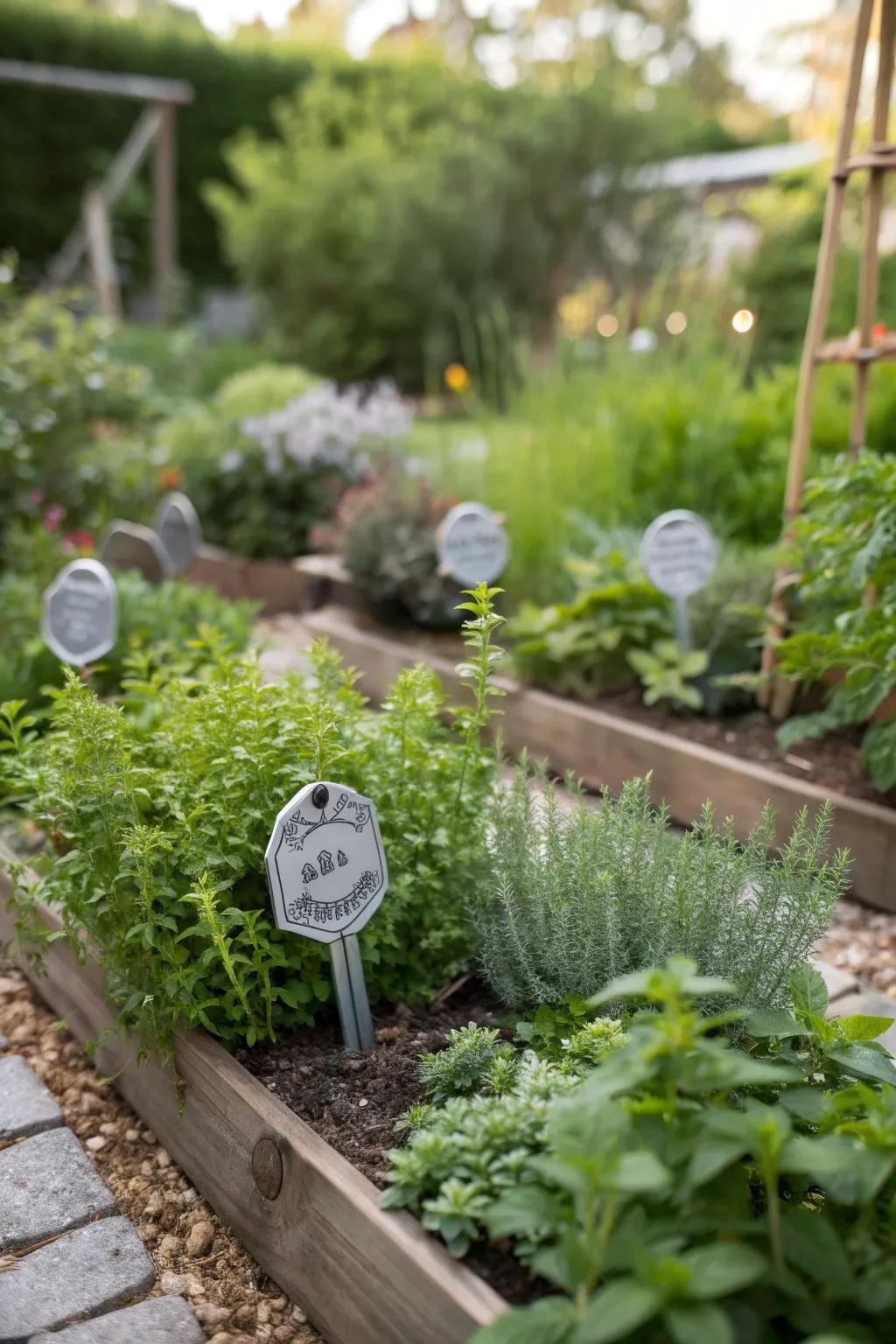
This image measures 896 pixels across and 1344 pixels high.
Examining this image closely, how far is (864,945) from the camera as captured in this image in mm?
2443

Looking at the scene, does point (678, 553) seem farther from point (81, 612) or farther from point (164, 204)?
point (164, 204)

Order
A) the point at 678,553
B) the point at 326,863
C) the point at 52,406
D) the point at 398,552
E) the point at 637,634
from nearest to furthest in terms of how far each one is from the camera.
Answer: the point at 326,863
the point at 678,553
the point at 637,634
the point at 398,552
the point at 52,406

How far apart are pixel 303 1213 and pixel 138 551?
2.38 meters

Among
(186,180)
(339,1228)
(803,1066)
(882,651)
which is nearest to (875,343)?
(882,651)

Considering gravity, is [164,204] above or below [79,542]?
above

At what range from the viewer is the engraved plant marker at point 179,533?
3631 millimetres

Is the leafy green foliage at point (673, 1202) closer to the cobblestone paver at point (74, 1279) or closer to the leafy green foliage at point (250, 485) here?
the cobblestone paver at point (74, 1279)

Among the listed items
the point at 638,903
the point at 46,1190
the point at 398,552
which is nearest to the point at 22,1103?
the point at 46,1190

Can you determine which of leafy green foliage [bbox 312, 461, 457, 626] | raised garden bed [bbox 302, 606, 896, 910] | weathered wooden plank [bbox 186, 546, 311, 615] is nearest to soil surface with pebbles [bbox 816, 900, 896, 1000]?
raised garden bed [bbox 302, 606, 896, 910]

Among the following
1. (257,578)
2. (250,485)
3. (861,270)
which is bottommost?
(257,578)

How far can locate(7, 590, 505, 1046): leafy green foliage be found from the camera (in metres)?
1.65

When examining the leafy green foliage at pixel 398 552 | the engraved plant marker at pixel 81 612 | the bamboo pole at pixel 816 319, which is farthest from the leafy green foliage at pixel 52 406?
the bamboo pole at pixel 816 319

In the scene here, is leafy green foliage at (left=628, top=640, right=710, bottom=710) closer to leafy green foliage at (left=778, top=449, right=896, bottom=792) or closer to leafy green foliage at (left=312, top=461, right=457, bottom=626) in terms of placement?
leafy green foliage at (left=778, top=449, right=896, bottom=792)

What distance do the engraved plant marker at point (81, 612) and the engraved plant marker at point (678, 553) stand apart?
135 cm
